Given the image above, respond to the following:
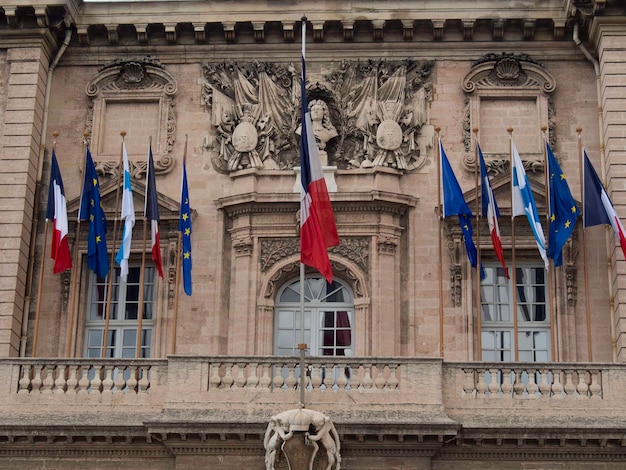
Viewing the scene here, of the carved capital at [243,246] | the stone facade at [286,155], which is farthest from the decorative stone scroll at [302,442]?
the carved capital at [243,246]

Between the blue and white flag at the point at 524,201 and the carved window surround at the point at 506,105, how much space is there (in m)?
1.58

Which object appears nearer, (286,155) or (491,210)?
(491,210)

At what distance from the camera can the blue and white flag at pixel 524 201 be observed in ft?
80.2

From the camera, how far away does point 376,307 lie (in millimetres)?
25609

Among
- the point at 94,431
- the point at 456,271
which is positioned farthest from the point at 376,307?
the point at 94,431

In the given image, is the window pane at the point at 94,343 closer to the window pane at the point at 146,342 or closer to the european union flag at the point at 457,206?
the window pane at the point at 146,342

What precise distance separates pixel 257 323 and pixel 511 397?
5499 millimetres

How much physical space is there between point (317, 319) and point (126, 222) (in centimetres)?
404

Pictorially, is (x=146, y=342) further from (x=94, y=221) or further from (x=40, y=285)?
(x=94, y=221)

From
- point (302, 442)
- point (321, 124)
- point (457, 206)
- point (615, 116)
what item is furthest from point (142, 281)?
point (615, 116)

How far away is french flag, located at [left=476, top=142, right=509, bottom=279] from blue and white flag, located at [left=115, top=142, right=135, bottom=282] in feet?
20.9

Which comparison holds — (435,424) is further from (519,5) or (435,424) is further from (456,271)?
(519,5)

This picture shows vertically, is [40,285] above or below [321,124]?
below

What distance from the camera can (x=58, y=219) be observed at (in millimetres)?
25156
